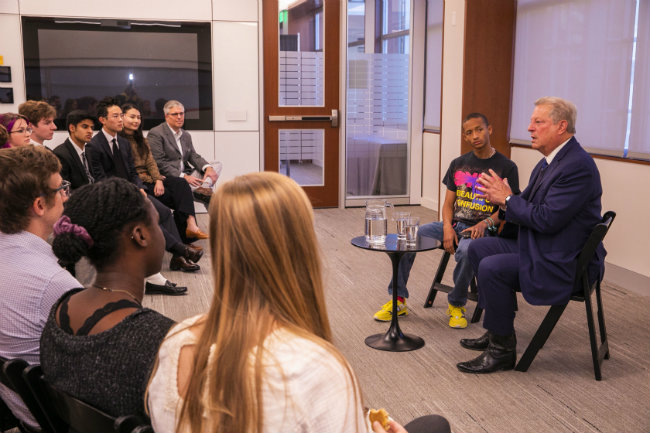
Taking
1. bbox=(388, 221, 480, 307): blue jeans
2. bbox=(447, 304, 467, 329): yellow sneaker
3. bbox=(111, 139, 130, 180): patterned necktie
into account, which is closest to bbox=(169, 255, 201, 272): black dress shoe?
bbox=(111, 139, 130, 180): patterned necktie

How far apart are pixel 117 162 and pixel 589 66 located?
3655 millimetres

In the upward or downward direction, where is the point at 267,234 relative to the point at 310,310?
upward

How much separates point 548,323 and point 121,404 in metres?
2.42

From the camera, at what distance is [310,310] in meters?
1.16

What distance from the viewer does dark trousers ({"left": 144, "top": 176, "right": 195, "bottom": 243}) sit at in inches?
224

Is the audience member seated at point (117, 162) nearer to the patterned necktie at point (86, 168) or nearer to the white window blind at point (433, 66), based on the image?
the patterned necktie at point (86, 168)

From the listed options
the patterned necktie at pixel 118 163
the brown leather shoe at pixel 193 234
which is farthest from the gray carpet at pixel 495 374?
the patterned necktie at pixel 118 163

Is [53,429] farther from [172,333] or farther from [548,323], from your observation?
[548,323]

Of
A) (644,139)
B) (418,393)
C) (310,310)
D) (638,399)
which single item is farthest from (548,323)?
(310,310)

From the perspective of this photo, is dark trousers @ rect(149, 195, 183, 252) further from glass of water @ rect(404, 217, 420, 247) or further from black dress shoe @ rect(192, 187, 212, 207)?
glass of water @ rect(404, 217, 420, 247)

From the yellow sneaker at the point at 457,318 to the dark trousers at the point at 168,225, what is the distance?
222cm

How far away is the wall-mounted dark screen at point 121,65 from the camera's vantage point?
6.77 meters

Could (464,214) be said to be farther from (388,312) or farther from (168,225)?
(168,225)

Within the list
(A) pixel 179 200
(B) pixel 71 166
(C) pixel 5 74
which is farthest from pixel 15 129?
(C) pixel 5 74
